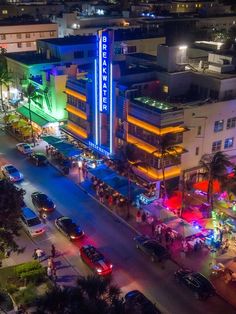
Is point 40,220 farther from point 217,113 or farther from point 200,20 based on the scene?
point 200,20

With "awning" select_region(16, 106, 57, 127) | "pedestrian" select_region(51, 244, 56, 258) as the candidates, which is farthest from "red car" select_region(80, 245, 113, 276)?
"awning" select_region(16, 106, 57, 127)

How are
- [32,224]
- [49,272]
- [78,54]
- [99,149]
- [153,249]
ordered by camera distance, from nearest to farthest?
[49,272] → [153,249] → [32,224] → [99,149] → [78,54]

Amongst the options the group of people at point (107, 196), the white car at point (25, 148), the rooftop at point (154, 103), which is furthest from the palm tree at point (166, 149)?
the white car at point (25, 148)

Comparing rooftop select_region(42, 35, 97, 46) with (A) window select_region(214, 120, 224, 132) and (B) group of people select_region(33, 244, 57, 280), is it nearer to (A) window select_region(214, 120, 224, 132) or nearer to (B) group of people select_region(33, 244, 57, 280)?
(A) window select_region(214, 120, 224, 132)

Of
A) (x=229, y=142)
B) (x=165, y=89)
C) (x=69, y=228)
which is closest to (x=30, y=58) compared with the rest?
(x=165, y=89)

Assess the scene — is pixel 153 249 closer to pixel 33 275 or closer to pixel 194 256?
pixel 194 256

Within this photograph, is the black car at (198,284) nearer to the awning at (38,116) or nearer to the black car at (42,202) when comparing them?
the black car at (42,202)
